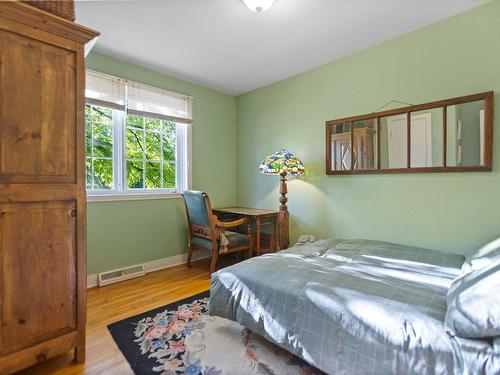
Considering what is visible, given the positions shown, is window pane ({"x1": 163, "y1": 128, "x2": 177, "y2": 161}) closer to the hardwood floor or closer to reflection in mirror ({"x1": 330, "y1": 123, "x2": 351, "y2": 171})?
the hardwood floor

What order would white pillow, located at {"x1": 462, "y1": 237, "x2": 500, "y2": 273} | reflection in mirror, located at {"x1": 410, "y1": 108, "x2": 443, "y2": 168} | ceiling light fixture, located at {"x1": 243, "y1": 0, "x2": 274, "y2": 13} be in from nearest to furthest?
white pillow, located at {"x1": 462, "y1": 237, "x2": 500, "y2": 273} < ceiling light fixture, located at {"x1": 243, "y1": 0, "x2": 274, "y2": 13} < reflection in mirror, located at {"x1": 410, "y1": 108, "x2": 443, "y2": 168}

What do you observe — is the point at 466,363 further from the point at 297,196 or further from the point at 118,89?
the point at 118,89

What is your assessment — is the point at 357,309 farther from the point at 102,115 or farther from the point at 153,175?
the point at 102,115

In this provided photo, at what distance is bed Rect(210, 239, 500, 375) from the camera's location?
1.01 meters

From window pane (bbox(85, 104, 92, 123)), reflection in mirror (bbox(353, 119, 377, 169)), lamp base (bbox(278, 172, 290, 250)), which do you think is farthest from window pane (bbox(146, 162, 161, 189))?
reflection in mirror (bbox(353, 119, 377, 169))

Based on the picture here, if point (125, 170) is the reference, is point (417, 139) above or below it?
above

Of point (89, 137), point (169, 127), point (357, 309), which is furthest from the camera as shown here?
point (169, 127)

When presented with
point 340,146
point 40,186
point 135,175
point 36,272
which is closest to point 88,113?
point 135,175

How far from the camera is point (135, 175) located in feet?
9.84

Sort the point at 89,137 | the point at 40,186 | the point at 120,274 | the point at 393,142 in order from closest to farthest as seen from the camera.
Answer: the point at 40,186, the point at 393,142, the point at 89,137, the point at 120,274

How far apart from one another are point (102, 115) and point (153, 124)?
0.55 m

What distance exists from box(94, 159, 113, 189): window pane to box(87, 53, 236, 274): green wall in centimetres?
21

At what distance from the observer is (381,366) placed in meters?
1.07

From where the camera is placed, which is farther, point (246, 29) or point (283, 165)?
point (283, 165)
